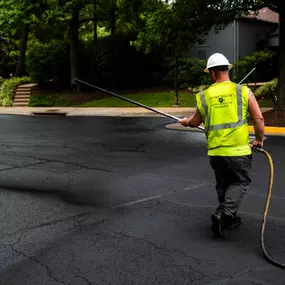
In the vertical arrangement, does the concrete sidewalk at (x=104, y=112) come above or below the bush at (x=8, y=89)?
below

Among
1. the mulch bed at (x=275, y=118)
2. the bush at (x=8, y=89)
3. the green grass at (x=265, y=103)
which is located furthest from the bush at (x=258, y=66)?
the bush at (x=8, y=89)

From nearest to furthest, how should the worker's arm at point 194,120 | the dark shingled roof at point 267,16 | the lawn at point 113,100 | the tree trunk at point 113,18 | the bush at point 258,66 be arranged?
1. the worker's arm at point 194,120
2. the lawn at point 113,100
3. the tree trunk at point 113,18
4. the bush at point 258,66
5. the dark shingled roof at point 267,16

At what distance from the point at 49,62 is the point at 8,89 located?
116 inches

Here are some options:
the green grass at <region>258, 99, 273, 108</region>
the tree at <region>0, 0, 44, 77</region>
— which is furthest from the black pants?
the tree at <region>0, 0, 44, 77</region>

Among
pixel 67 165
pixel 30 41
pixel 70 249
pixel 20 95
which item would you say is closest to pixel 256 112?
pixel 70 249

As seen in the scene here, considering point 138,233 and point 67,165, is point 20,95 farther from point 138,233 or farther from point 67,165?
point 138,233

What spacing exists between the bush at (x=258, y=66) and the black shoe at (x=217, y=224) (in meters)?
25.3

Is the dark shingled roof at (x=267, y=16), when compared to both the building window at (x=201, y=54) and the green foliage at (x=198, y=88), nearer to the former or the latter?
the building window at (x=201, y=54)

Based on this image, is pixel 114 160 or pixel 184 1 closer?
pixel 114 160

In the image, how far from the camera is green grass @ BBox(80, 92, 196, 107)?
77.9ft

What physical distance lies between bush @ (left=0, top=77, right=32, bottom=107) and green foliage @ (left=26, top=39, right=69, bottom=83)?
147 centimetres

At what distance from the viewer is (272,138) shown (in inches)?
515

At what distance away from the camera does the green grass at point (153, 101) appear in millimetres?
23750

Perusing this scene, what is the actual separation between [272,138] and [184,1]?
6273 mm
